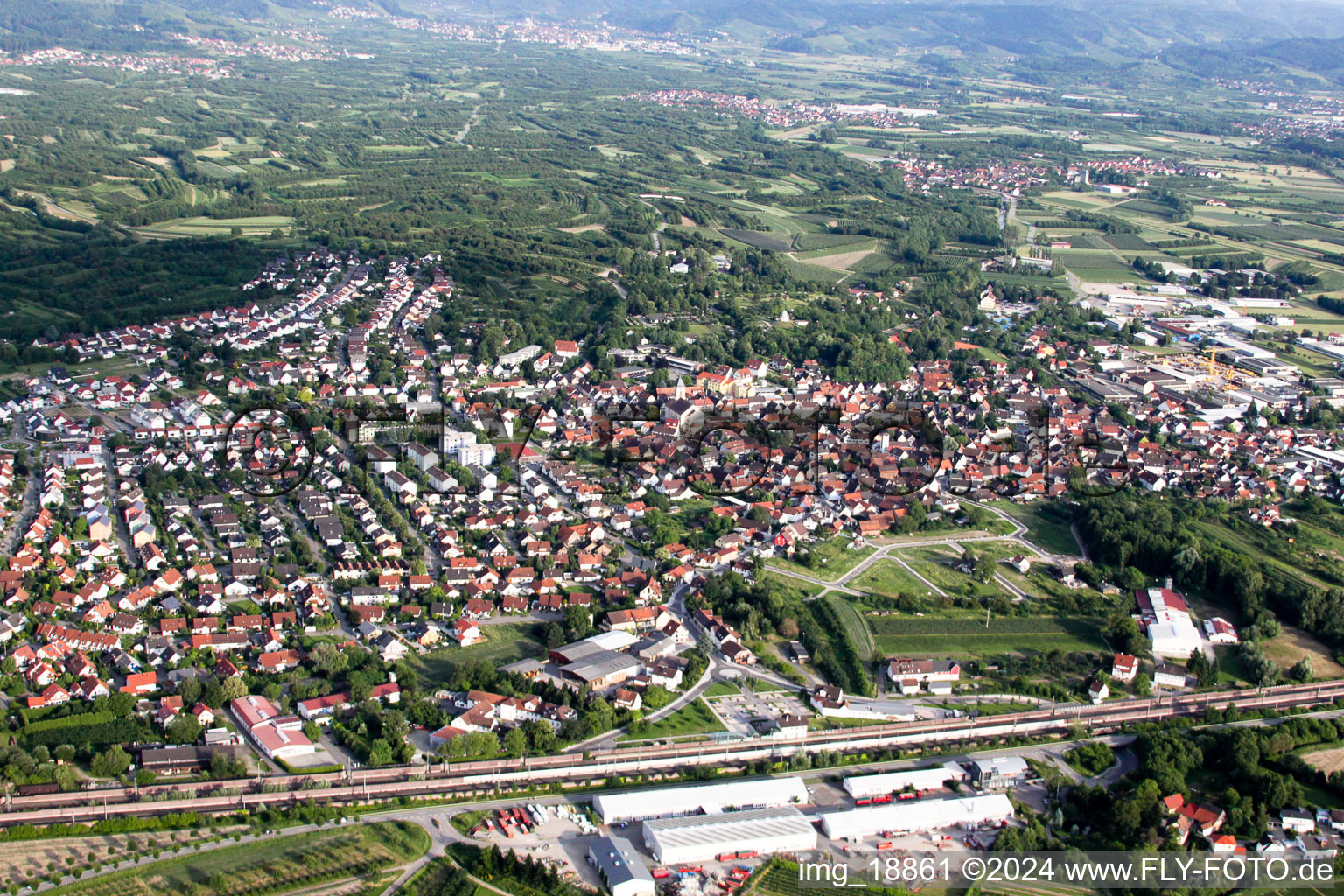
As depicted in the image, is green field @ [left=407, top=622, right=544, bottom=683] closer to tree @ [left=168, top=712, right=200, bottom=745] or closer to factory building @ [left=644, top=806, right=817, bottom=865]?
tree @ [left=168, top=712, right=200, bottom=745]

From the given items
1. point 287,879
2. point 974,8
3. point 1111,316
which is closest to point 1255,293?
point 1111,316

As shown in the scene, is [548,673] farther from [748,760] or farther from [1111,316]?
[1111,316]

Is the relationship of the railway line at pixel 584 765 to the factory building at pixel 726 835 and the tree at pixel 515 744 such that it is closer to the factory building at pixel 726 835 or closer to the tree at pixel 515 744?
the tree at pixel 515 744

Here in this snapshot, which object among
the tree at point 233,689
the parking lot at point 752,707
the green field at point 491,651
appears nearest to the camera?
the tree at point 233,689

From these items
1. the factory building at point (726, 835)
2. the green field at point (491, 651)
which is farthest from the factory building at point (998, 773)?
the green field at point (491, 651)

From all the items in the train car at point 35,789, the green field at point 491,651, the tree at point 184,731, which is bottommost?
the green field at point 491,651

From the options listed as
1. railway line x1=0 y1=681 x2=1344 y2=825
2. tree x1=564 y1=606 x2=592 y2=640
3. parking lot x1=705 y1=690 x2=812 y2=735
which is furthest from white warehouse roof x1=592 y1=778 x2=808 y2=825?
tree x1=564 y1=606 x2=592 y2=640

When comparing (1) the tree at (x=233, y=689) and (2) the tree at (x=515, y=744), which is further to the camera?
(1) the tree at (x=233, y=689)
